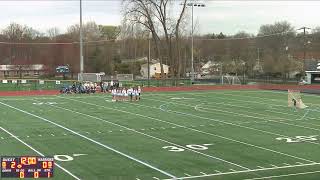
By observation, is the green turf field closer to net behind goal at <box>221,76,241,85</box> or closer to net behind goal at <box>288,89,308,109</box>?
net behind goal at <box>288,89,308,109</box>

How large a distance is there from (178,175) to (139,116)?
1459 cm

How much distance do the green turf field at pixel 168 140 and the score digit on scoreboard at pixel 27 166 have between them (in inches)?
205

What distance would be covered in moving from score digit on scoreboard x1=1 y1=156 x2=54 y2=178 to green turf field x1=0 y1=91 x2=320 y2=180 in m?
5.21

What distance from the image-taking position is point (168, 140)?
2044cm

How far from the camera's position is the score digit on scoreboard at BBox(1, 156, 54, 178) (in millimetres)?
8547

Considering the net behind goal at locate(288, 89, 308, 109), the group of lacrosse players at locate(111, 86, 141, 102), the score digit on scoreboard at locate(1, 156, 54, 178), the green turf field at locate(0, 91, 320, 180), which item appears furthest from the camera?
the group of lacrosse players at locate(111, 86, 141, 102)

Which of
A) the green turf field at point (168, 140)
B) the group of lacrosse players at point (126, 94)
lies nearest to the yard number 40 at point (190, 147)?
the green turf field at point (168, 140)

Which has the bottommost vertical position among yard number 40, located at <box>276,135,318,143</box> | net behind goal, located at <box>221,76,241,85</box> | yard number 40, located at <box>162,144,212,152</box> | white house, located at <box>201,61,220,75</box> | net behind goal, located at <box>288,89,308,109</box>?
yard number 40, located at <box>276,135,318,143</box>

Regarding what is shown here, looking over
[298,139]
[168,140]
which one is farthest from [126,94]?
[298,139]

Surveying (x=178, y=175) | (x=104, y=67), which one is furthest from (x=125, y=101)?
(x=104, y=67)

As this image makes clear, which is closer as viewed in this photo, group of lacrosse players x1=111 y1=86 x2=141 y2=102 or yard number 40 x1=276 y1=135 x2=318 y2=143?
yard number 40 x1=276 y1=135 x2=318 y2=143

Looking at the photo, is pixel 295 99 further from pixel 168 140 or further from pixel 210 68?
pixel 210 68

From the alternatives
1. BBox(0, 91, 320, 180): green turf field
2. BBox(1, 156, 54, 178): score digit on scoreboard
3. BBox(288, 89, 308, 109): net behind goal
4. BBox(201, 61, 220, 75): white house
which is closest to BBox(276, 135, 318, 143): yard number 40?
BBox(0, 91, 320, 180): green turf field

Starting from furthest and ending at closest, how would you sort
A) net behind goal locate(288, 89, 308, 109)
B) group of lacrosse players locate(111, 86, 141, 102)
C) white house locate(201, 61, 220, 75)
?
white house locate(201, 61, 220, 75)
group of lacrosse players locate(111, 86, 141, 102)
net behind goal locate(288, 89, 308, 109)
